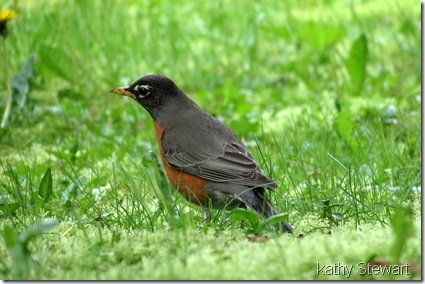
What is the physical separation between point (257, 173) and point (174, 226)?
42.4 inches

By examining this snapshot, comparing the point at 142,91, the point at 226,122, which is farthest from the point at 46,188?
the point at 226,122

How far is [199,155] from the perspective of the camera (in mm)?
5109

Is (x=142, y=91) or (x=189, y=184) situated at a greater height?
(x=142, y=91)

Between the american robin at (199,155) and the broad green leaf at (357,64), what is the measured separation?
2.44 m

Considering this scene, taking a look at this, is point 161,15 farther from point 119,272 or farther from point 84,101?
point 119,272

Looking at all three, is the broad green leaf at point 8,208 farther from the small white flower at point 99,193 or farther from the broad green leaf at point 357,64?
the broad green leaf at point 357,64

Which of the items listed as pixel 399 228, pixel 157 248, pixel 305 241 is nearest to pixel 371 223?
pixel 305 241

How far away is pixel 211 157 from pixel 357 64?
9.60ft

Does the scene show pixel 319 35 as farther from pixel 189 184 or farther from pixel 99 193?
pixel 99 193

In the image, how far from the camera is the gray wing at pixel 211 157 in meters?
→ 4.82

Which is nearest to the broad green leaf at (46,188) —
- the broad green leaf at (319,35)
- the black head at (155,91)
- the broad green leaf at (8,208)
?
the broad green leaf at (8,208)

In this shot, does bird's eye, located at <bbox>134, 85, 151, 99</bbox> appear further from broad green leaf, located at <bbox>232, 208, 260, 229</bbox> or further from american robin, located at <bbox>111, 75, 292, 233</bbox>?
broad green leaf, located at <bbox>232, 208, 260, 229</bbox>

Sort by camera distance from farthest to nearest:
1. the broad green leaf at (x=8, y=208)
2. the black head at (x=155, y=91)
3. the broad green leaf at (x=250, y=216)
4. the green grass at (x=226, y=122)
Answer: the black head at (x=155, y=91) < the broad green leaf at (x=8, y=208) < the broad green leaf at (x=250, y=216) < the green grass at (x=226, y=122)

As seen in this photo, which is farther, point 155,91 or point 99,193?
point 155,91
